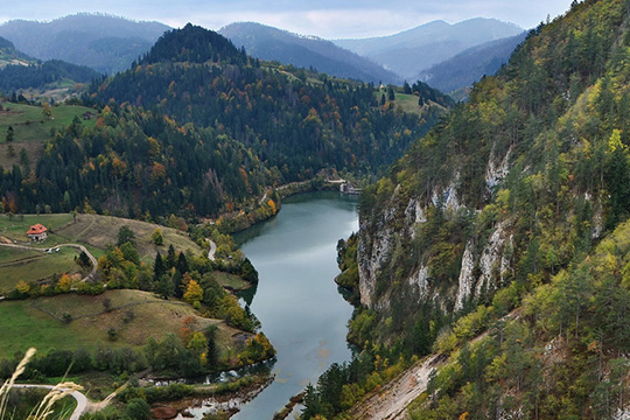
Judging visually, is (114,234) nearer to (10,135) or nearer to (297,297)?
(297,297)

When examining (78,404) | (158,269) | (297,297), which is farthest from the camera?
(297,297)

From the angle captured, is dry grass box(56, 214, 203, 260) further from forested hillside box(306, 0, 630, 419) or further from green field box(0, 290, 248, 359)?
forested hillside box(306, 0, 630, 419)

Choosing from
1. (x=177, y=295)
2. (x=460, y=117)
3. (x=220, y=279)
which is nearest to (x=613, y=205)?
(x=460, y=117)

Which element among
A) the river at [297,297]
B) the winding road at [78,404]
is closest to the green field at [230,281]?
the river at [297,297]

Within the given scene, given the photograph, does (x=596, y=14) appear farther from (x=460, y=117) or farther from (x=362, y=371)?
(x=362, y=371)

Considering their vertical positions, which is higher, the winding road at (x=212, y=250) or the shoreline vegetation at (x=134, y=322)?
the shoreline vegetation at (x=134, y=322)

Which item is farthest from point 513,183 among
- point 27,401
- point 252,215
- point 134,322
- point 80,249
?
point 252,215

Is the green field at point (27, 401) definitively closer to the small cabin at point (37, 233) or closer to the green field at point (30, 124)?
the small cabin at point (37, 233)
